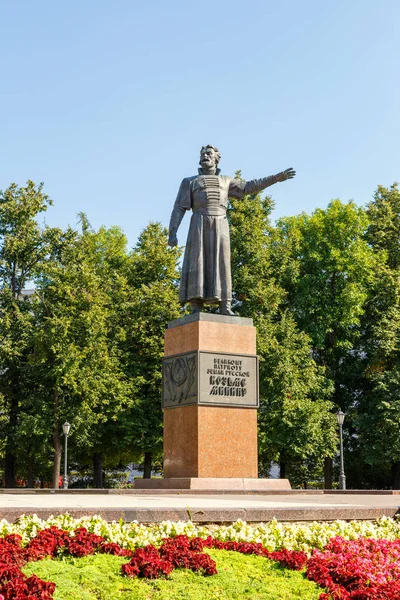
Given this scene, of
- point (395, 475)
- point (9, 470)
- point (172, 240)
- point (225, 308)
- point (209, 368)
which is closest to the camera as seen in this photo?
point (209, 368)

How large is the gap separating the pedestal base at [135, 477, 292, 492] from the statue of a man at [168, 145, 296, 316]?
10.7 ft

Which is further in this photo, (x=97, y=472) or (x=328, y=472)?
(x=328, y=472)

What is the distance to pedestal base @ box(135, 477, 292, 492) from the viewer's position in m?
13.2

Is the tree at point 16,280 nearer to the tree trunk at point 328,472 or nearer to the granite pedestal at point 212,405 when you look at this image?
the tree trunk at point 328,472

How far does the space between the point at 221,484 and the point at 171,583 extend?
8505 mm

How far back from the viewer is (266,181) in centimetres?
1585

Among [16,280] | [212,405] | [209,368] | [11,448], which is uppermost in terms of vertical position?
[16,280]

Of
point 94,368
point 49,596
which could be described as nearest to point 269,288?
point 94,368

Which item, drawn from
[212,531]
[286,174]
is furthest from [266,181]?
[212,531]

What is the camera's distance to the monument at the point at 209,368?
13969mm

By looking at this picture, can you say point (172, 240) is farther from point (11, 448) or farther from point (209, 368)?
point (11, 448)

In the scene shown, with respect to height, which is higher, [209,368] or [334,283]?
[334,283]

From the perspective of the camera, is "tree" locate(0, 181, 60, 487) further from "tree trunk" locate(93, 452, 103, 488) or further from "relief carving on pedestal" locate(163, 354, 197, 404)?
"relief carving on pedestal" locate(163, 354, 197, 404)

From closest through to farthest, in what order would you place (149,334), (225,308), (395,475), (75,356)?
(225,308) → (75,356) → (149,334) → (395,475)
